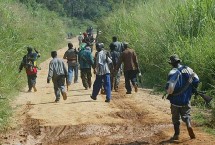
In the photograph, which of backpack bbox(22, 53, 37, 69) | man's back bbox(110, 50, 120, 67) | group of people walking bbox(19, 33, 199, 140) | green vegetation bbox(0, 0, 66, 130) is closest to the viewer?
group of people walking bbox(19, 33, 199, 140)

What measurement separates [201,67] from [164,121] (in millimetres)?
2847

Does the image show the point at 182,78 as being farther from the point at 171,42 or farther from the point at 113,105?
the point at 171,42

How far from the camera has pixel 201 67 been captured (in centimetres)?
1188

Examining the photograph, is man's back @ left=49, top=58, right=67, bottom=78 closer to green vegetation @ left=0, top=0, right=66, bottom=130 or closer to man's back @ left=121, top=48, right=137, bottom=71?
green vegetation @ left=0, top=0, right=66, bottom=130

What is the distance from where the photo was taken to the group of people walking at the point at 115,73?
767 centimetres

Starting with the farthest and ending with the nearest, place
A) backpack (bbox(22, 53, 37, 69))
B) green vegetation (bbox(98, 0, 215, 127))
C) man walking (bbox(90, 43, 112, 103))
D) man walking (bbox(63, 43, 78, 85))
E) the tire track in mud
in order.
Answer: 1. man walking (bbox(63, 43, 78, 85))
2. backpack (bbox(22, 53, 37, 69))
3. man walking (bbox(90, 43, 112, 103))
4. green vegetation (bbox(98, 0, 215, 127))
5. the tire track in mud

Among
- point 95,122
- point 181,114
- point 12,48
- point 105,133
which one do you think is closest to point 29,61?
point 12,48

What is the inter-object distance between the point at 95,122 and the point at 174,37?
590 centimetres

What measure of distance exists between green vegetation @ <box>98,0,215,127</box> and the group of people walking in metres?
1.52

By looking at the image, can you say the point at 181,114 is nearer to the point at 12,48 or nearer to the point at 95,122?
the point at 95,122

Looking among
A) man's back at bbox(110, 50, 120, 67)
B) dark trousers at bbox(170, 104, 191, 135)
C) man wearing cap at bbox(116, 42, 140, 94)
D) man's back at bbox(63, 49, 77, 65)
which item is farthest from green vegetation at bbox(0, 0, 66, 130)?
dark trousers at bbox(170, 104, 191, 135)

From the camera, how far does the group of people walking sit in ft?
25.2

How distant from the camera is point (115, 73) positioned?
45.8 feet

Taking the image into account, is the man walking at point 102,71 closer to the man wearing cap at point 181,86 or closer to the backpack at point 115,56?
the backpack at point 115,56
